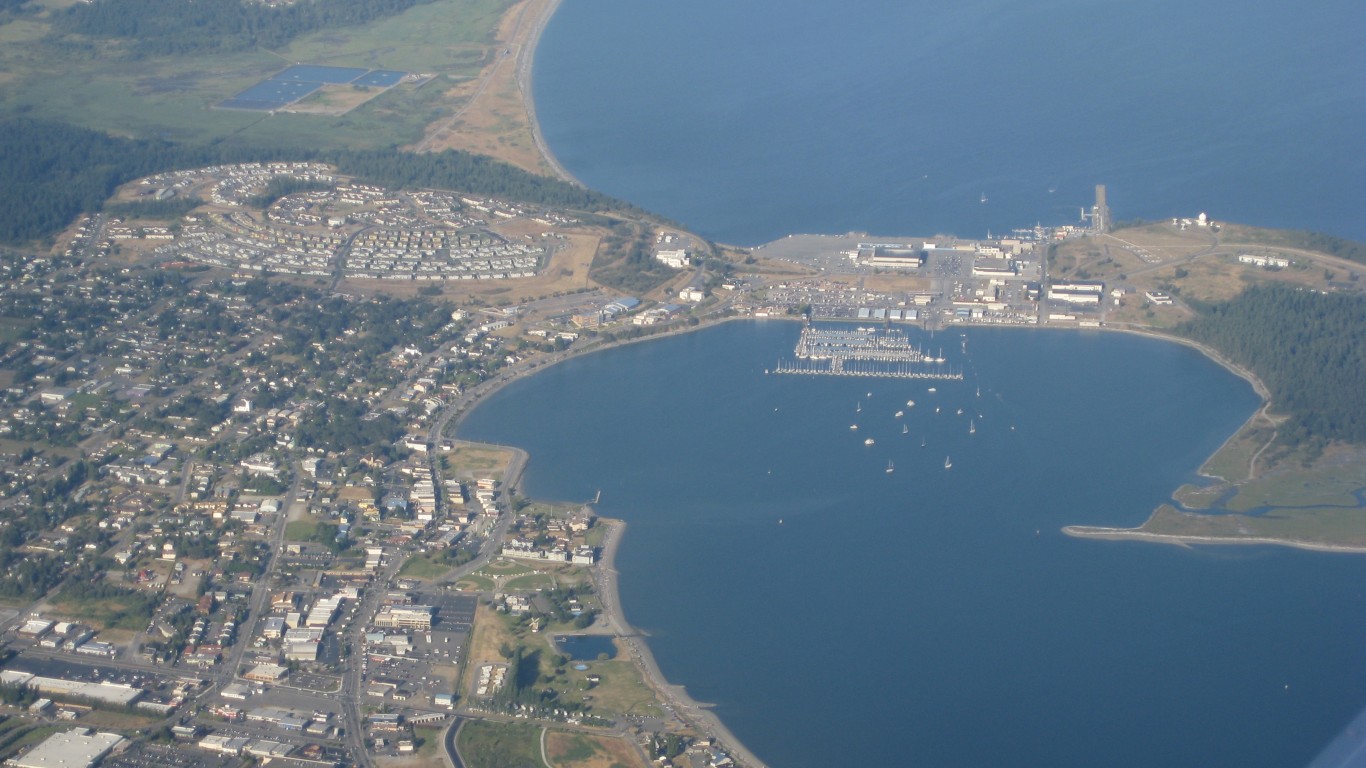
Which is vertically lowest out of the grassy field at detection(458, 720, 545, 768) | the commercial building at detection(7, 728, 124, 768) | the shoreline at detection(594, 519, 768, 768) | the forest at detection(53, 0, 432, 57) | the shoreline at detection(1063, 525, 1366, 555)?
the commercial building at detection(7, 728, 124, 768)

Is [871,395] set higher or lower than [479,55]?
lower

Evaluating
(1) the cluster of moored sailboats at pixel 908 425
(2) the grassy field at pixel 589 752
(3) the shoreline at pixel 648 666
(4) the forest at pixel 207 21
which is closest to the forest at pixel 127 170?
(4) the forest at pixel 207 21

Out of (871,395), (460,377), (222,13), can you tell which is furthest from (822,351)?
(222,13)

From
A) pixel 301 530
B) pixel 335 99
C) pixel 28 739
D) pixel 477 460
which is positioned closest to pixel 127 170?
pixel 335 99

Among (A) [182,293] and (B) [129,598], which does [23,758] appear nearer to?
(B) [129,598]

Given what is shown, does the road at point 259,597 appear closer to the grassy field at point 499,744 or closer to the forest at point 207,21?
the grassy field at point 499,744

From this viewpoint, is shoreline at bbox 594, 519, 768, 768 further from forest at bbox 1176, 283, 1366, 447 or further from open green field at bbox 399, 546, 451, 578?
forest at bbox 1176, 283, 1366, 447

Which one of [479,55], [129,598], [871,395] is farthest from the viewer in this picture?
[479,55]

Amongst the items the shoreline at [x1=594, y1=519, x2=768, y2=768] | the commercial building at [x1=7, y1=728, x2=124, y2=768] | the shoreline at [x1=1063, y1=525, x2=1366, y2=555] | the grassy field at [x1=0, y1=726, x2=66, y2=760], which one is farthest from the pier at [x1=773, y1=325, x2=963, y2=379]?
the grassy field at [x1=0, y1=726, x2=66, y2=760]
